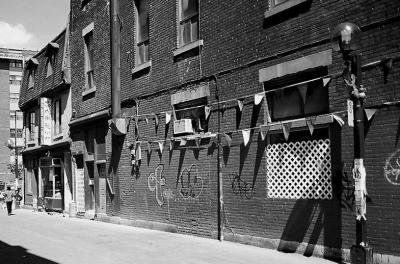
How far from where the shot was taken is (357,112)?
784cm

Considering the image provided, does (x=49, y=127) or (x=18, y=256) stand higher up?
(x=49, y=127)

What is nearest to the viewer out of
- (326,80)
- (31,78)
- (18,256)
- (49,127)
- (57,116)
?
(326,80)

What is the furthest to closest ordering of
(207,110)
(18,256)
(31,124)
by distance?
1. (31,124)
2. (207,110)
3. (18,256)

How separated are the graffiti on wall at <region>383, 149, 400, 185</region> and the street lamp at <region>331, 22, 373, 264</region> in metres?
0.76

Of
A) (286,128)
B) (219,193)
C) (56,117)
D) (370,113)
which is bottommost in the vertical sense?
(219,193)

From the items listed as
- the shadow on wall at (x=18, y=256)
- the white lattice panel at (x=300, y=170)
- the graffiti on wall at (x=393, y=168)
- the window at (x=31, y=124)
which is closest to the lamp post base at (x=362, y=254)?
the graffiti on wall at (x=393, y=168)

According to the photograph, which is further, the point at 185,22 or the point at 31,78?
the point at 31,78

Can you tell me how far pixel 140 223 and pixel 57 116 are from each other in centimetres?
1124

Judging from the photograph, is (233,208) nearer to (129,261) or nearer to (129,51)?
(129,261)

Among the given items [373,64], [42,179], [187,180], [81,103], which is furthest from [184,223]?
[42,179]

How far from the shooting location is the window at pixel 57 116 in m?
25.2

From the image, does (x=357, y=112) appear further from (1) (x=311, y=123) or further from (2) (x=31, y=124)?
(2) (x=31, y=124)

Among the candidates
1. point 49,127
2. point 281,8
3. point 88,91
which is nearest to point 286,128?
point 281,8

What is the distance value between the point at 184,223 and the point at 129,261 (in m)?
3.86
